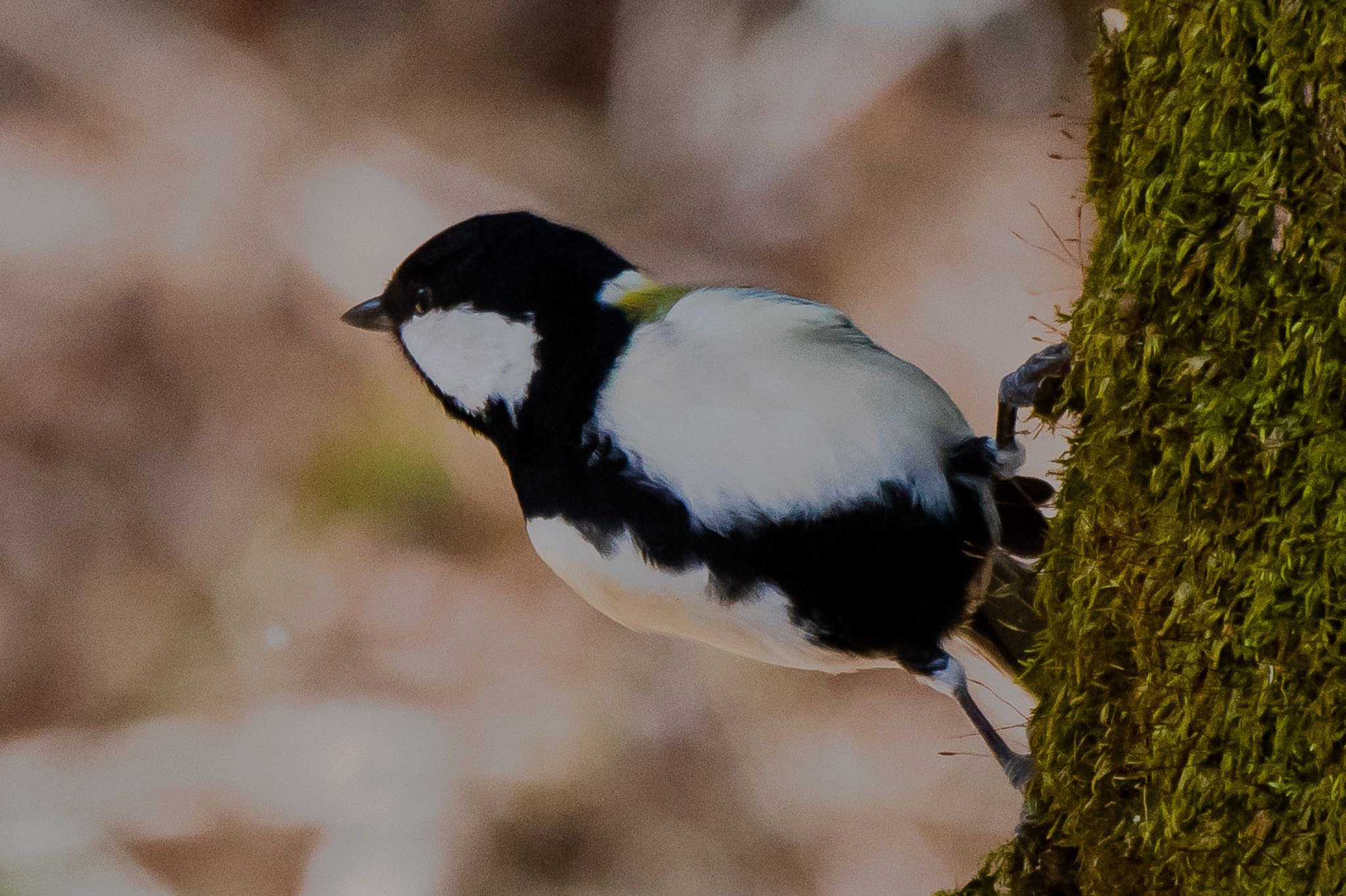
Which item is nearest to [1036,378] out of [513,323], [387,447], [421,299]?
[513,323]

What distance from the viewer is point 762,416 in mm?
988

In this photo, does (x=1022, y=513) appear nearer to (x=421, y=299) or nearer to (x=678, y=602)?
(x=678, y=602)

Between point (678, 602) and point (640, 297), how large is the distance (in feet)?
0.89

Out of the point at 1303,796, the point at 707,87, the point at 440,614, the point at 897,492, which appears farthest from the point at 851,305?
the point at 1303,796

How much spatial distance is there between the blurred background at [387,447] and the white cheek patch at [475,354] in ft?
3.55

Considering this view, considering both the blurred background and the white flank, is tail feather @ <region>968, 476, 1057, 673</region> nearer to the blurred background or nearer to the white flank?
the white flank

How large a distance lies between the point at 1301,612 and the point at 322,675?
1.98 metres

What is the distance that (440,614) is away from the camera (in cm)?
237

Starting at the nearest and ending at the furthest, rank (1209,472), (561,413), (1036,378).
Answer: (1209,472)
(1036,378)
(561,413)

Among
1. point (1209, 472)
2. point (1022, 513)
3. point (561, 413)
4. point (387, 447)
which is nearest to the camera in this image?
point (1209, 472)

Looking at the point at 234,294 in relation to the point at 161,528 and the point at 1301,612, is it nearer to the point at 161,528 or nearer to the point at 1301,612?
the point at 161,528

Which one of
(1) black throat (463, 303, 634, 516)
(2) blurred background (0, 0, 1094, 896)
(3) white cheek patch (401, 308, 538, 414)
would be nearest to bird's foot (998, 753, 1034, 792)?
(1) black throat (463, 303, 634, 516)

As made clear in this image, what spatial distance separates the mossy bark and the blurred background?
4.86 feet

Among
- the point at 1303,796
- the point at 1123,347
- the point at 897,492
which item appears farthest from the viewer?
the point at 897,492
